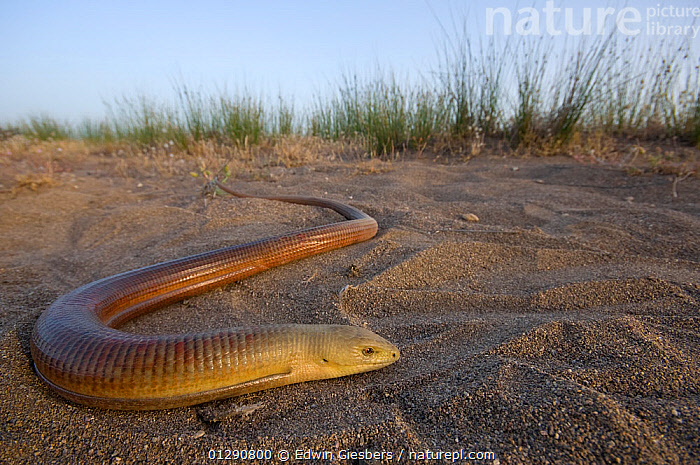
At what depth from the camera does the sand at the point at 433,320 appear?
156 centimetres

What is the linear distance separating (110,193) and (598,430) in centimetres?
721

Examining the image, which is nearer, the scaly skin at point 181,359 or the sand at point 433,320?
the sand at point 433,320

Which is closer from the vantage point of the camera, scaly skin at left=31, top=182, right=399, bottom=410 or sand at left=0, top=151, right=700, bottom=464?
sand at left=0, top=151, right=700, bottom=464

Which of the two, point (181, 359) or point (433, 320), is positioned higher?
point (181, 359)

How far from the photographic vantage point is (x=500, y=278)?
3.11 metres

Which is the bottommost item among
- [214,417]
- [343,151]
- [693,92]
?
[214,417]

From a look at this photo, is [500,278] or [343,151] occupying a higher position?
[343,151]

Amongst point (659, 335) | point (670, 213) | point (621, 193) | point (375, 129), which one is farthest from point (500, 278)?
point (375, 129)

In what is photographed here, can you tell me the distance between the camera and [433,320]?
8.18ft

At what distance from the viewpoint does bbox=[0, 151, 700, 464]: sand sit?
1.56m

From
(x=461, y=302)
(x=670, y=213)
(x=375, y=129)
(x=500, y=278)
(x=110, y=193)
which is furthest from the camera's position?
(x=375, y=129)

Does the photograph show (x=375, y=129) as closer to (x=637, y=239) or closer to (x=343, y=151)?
(x=343, y=151)

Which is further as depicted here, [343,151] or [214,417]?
[343,151]

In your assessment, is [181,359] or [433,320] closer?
[181,359]
